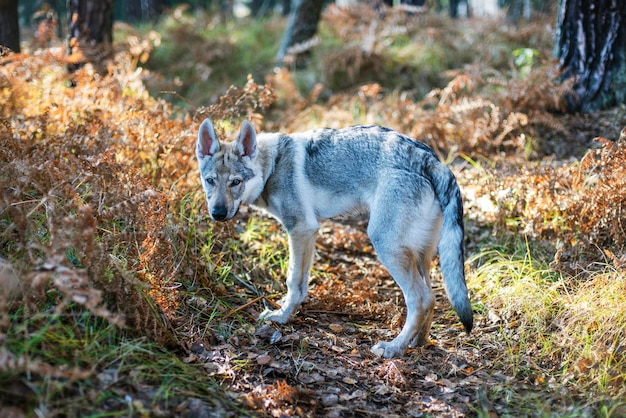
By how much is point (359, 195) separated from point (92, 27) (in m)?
5.97

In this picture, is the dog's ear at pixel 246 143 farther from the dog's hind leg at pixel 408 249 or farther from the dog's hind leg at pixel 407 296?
the dog's hind leg at pixel 407 296

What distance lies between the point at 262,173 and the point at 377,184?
1.06 m

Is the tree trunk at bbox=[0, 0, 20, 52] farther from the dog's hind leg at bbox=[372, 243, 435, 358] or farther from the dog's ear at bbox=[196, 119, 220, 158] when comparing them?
the dog's hind leg at bbox=[372, 243, 435, 358]

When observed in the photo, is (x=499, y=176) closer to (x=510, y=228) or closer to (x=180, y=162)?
(x=510, y=228)

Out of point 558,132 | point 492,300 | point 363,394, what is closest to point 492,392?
point 363,394

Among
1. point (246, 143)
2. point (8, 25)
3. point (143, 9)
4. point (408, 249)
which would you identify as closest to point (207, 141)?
point (246, 143)

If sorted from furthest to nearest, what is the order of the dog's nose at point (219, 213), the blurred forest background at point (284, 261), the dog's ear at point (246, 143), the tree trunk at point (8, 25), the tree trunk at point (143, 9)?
the tree trunk at point (143, 9) < the tree trunk at point (8, 25) < the dog's ear at point (246, 143) < the dog's nose at point (219, 213) < the blurred forest background at point (284, 261)

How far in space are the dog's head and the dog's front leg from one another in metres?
0.53

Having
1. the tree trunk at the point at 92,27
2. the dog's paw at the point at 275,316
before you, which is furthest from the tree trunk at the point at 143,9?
the dog's paw at the point at 275,316

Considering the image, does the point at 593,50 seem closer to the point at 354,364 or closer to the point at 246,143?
the point at 246,143

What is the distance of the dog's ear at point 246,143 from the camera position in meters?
4.77

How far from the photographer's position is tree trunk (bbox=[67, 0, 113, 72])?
317 inches

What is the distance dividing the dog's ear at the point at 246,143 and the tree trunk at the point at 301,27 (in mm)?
6733

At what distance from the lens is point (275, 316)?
4828 millimetres
